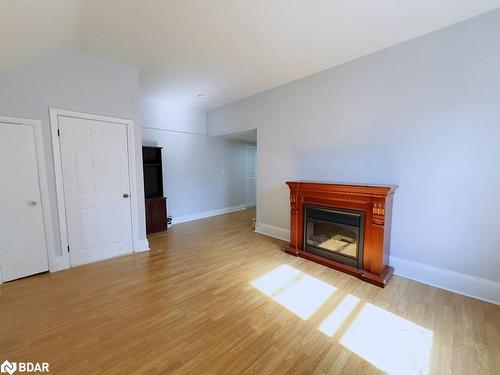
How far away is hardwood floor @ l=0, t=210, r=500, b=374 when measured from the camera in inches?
58.2

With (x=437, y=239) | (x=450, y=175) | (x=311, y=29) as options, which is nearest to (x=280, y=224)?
(x=437, y=239)

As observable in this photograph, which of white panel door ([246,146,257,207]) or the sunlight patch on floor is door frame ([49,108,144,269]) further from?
white panel door ([246,146,257,207])

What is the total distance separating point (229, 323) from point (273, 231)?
2.37 metres

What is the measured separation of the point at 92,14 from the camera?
2.02 m

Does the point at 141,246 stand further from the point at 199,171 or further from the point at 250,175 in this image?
the point at 250,175

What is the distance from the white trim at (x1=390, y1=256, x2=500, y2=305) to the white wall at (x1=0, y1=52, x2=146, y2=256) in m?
4.04

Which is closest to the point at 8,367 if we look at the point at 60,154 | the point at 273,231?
the point at 60,154

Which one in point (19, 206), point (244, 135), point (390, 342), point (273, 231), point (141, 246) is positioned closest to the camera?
point (390, 342)

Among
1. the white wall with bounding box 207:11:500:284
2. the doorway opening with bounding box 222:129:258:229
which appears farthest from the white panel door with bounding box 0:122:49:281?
the doorway opening with bounding box 222:129:258:229

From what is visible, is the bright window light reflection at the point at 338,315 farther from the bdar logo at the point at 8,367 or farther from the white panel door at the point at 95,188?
the white panel door at the point at 95,188

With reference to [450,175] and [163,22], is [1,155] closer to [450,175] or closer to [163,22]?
[163,22]

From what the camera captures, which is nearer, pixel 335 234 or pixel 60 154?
pixel 60 154

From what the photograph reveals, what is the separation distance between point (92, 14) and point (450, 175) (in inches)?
154

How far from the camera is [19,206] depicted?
2.47m
